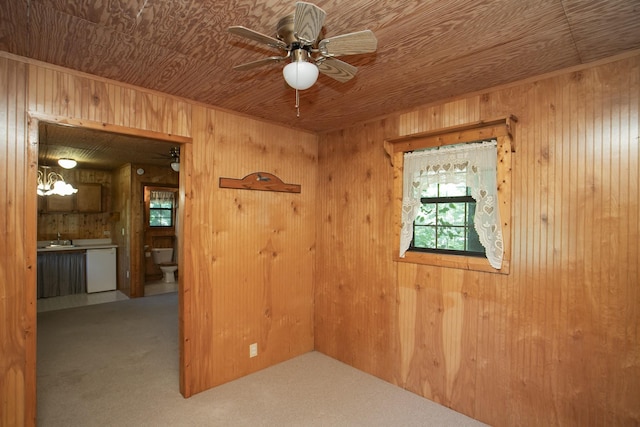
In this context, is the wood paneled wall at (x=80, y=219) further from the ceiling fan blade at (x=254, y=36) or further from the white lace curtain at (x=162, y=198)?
the ceiling fan blade at (x=254, y=36)

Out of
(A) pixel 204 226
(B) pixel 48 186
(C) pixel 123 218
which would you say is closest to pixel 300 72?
(A) pixel 204 226

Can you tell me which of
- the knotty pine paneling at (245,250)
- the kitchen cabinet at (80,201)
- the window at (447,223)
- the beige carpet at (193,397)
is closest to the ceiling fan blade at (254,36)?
the knotty pine paneling at (245,250)

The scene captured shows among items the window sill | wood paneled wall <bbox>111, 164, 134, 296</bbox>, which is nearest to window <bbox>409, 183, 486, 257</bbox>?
the window sill

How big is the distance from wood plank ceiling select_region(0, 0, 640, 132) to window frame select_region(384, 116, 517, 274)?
1.03 ft

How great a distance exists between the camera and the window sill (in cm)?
248

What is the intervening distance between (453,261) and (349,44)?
191 cm

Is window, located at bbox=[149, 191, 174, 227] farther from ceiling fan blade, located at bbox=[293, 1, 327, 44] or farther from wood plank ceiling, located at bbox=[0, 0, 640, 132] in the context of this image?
ceiling fan blade, located at bbox=[293, 1, 327, 44]

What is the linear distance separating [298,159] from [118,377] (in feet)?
9.19

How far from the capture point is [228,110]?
120 inches

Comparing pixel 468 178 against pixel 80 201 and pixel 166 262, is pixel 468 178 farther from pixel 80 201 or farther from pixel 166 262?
pixel 80 201

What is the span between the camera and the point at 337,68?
176cm

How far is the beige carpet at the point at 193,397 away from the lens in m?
2.48

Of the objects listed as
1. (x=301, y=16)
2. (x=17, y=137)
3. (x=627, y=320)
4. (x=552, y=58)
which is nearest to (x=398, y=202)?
(x=552, y=58)

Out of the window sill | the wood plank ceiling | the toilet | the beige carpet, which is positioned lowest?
the beige carpet
